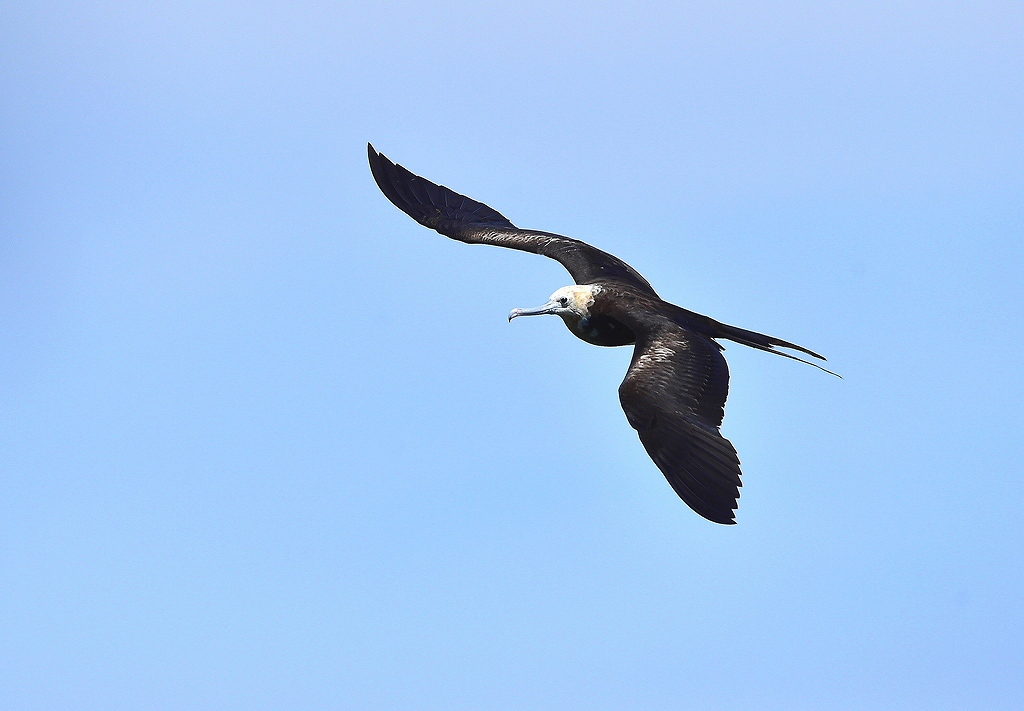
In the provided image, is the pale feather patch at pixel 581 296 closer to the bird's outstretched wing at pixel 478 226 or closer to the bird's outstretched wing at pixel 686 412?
the bird's outstretched wing at pixel 478 226

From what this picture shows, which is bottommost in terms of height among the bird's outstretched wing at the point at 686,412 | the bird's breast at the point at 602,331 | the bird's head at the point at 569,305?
the bird's outstretched wing at the point at 686,412

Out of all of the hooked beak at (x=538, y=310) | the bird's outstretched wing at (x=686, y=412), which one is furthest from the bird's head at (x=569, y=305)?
the bird's outstretched wing at (x=686, y=412)

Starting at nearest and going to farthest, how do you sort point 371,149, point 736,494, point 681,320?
point 736,494 → point 681,320 → point 371,149

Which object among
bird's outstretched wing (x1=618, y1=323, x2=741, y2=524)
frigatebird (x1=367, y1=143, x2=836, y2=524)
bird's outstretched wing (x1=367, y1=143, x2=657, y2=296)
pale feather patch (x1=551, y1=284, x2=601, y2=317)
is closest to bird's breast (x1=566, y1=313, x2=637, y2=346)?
frigatebird (x1=367, y1=143, x2=836, y2=524)

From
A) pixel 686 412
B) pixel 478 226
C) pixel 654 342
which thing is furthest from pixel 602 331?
pixel 478 226

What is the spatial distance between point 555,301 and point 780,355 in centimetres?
294

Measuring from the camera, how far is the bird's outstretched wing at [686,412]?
12172mm

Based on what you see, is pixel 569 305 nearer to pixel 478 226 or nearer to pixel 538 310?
pixel 538 310

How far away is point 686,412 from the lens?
42.4 feet

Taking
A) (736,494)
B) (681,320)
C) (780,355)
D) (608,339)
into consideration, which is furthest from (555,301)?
(736,494)

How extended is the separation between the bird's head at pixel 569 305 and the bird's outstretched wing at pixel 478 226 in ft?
1.35

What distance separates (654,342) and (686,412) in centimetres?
109

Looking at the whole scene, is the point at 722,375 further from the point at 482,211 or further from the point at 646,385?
the point at 482,211

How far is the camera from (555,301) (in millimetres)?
15211
